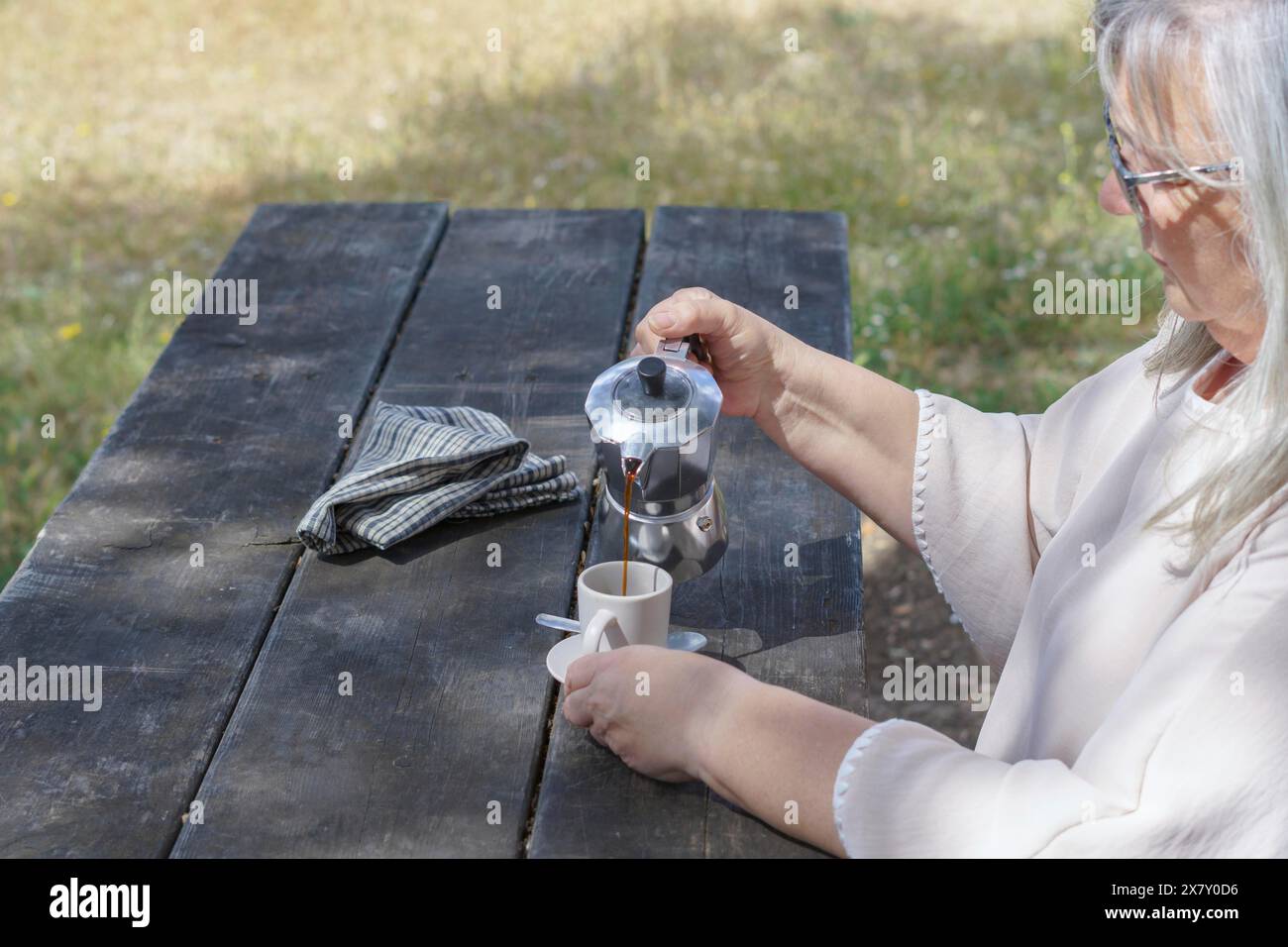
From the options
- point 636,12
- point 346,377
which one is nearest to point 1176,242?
point 346,377

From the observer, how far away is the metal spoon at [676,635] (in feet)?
5.02

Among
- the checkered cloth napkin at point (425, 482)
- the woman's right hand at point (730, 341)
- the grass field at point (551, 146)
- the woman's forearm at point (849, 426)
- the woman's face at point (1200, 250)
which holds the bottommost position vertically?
the grass field at point (551, 146)

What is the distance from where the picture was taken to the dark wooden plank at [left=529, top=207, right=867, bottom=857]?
1297mm

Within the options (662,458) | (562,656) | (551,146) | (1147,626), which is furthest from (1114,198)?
(551,146)

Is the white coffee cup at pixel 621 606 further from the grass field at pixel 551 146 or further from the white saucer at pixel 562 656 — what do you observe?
the grass field at pixel 551 146

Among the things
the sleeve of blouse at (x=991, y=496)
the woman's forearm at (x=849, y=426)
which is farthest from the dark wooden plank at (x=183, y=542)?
the sleeve of blouse at (x=991, y=496)

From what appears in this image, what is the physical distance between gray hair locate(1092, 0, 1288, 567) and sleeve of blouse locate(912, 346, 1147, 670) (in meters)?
0.40

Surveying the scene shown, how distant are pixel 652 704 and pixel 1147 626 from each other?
0.46 m

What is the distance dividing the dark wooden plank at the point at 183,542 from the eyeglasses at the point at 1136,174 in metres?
0.98

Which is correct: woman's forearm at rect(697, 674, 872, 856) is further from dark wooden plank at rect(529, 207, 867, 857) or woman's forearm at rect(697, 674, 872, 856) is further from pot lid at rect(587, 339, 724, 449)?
pot lid at rect(587, 339, 724, 449)

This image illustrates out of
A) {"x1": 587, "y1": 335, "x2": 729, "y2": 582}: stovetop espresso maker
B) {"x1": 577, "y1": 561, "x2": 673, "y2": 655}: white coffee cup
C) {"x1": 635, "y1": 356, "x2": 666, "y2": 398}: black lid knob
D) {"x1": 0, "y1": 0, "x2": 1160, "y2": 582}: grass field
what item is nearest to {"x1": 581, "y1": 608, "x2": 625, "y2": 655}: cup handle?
{"x1": 577, "y1": 561, "x2": 673, "y2": 655}: white coffee cup

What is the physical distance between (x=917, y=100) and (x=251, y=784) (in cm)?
464

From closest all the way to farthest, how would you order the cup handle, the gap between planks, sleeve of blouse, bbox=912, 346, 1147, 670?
the gap between planks, the cup handle, sleeve of blouse, bbox=912, 346, 1147, 670
